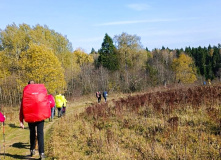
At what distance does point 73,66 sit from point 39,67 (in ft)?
74.6

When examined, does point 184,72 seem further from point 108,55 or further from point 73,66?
point 73,66

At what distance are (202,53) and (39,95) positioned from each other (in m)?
92.3

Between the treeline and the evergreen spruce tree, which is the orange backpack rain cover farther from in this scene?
the evergreen spruce tree

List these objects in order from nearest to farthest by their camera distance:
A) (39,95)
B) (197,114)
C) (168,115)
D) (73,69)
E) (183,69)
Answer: (39,95), (197,114), (168,115), (73,69), (183,69)

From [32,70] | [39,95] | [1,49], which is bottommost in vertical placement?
[39,95]

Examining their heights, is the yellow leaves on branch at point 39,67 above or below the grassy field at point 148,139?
above

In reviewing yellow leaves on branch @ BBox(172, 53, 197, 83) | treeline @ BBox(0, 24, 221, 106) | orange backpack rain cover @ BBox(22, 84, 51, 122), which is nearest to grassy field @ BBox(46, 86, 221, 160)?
orange backpack rain cover @ BBox(22, 84, 51, 122)

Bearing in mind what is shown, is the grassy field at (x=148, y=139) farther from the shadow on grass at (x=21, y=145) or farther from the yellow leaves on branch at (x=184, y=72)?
the yellow leaves on branch at (x=184, y=72)

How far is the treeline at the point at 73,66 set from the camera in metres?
26.9

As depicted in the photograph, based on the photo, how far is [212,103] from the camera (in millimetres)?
9445

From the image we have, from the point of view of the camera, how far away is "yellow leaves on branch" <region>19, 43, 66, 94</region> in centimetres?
2606

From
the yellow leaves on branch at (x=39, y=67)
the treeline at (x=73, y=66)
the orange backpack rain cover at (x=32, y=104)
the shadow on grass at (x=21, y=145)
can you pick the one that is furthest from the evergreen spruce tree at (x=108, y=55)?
the orange backpack rain cover at (x=32, y=104)

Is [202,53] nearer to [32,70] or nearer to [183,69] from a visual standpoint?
[183,69]

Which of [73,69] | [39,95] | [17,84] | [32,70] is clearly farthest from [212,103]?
[73,69]
